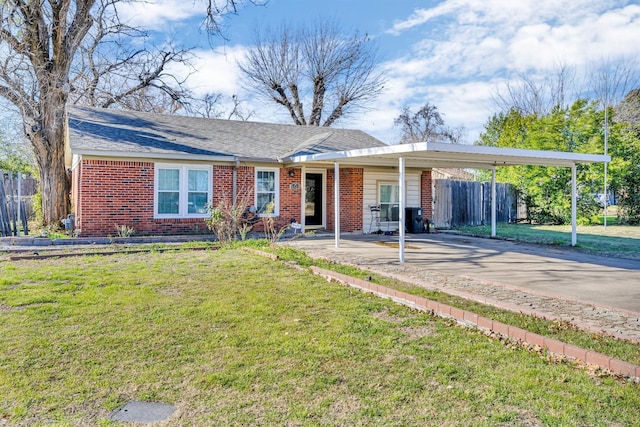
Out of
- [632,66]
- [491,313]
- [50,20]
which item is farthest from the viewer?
[632,66]

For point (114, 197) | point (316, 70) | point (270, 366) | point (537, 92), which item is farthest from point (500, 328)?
point (316, 70)

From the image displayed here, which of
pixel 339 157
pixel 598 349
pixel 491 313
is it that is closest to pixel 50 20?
pixel 339 157

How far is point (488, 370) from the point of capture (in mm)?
3666

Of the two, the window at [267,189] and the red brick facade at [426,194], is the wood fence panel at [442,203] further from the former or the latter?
the window at [267,189]

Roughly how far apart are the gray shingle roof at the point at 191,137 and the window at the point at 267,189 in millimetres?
577

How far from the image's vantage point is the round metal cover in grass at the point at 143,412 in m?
2.92

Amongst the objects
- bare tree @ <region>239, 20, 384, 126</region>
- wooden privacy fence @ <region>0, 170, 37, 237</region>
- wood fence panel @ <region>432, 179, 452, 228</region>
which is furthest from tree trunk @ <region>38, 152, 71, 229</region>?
bare tree @ <region>239, 20, 384, 126</region>

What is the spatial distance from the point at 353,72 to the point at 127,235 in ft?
74.0

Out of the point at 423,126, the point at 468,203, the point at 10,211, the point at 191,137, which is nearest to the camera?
the point at 10,211

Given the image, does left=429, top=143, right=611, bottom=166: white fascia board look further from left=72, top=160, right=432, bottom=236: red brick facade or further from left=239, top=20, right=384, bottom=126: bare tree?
left=239, top=20, right=384, bottom=126: bare tree

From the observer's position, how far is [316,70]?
30500 millimetres

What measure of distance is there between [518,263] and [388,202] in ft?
22.9

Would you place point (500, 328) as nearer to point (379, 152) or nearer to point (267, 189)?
point (379, 152)

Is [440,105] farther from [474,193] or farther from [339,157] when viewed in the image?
[339,157]
